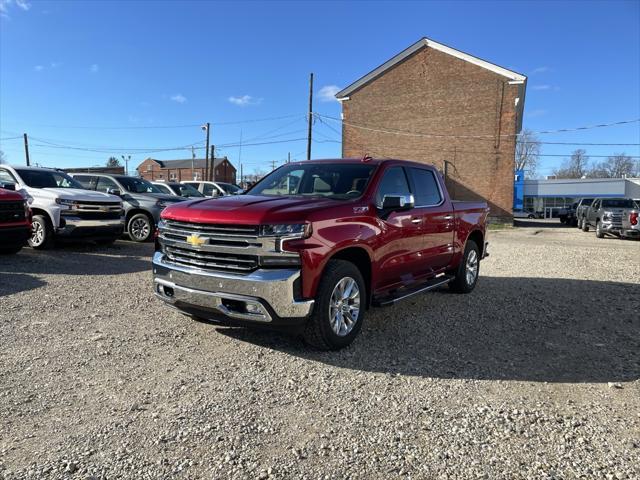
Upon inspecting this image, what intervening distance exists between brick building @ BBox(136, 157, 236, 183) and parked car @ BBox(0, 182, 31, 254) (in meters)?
86.0

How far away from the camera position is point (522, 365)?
4277 millimetres

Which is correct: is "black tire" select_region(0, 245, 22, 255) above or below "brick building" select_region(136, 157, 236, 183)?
below

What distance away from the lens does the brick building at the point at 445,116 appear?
26719mm

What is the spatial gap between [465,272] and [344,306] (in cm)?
332

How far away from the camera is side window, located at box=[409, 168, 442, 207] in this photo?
19.4ft

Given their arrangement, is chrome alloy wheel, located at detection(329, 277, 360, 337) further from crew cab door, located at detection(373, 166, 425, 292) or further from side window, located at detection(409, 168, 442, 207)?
side window, located at detection(409, 168, 442, 207)

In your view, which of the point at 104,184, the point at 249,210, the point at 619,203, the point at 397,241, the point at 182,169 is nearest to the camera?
the point at 249,210

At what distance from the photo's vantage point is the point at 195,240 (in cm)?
427

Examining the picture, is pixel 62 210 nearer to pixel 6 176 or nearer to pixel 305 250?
pixel 6 176

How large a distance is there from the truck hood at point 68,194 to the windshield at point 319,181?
580 centimetres

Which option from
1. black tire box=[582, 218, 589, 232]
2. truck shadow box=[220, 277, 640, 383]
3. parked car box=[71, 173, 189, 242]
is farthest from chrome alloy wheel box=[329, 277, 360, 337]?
black tire box=[582, 218, 589, 232]

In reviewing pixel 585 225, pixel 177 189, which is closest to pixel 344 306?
pixel 177 189

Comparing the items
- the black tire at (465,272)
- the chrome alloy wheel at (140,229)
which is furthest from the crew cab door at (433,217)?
the chrome alloy wheel at (140,229)

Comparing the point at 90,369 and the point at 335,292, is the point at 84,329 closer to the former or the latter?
the point at 90,369
